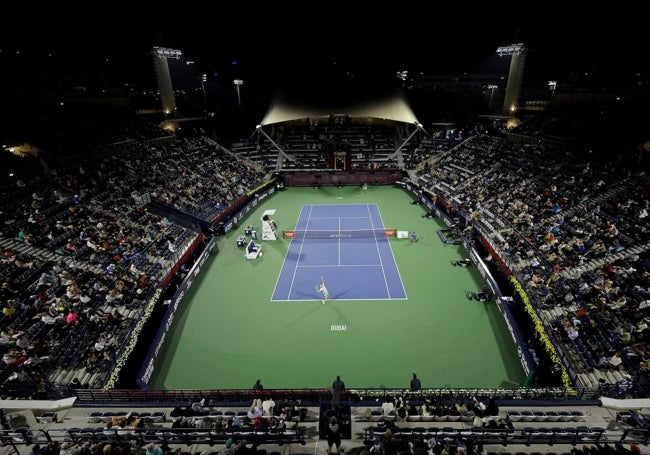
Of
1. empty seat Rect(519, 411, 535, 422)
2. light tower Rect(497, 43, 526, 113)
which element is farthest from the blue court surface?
light tower Rect(497, 43, 526, 113)

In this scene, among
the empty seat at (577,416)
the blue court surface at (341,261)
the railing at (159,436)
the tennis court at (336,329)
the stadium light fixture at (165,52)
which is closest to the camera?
the railing at (159,436)

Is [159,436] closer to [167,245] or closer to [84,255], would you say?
[84,255]

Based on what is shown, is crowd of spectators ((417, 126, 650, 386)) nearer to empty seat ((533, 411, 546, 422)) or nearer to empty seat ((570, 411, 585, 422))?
empty seat ((570, 411, 585, 422))

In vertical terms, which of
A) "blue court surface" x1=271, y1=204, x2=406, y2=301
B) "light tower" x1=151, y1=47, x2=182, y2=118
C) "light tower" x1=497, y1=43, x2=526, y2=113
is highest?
"light tower" x1=497, y1=43, x2=526, y2=113

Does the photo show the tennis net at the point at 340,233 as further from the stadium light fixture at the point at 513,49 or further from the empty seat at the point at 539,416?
the stadium light fixture at the point at 513,49

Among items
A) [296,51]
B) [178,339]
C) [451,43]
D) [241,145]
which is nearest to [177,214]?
[178,339]

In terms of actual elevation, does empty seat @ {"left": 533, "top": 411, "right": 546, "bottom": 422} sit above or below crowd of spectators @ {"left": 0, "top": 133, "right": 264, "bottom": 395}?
below

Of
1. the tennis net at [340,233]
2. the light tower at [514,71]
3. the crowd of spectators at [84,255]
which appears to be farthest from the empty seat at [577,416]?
the light tower at [514,71]
